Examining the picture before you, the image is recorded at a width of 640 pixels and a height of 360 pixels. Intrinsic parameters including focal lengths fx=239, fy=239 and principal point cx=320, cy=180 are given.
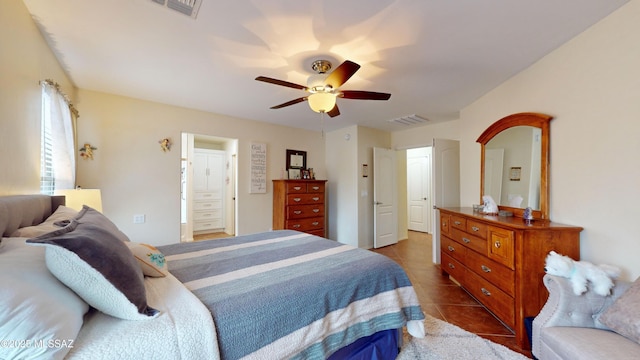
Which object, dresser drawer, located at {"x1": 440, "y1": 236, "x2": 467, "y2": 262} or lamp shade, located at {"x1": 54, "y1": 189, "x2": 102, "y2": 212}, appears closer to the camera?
lamp shade, located at {"x1": 54, "y1": 189, "x2": 102, "y2": 212}

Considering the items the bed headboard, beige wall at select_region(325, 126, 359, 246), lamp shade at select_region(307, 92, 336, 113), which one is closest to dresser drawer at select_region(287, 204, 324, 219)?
beige wall at select_region(325, 126, 359, 246)

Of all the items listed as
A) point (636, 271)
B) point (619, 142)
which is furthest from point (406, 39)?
point (636, 271)

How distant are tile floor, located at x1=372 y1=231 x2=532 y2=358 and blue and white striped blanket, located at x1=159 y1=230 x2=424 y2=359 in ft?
2.75

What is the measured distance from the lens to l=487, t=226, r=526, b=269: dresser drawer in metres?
1.92

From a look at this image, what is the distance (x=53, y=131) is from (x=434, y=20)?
3272 millimetres

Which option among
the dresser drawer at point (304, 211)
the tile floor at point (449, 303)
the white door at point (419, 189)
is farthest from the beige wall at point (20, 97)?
the white door at point (419, 189)

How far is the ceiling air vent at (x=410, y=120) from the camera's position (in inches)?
156

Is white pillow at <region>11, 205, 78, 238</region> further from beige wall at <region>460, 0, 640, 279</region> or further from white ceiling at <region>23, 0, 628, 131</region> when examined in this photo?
beige wall at <region>460, 0, 640, 279</region>

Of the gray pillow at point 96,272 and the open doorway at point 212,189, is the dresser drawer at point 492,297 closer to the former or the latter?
the gray pillow at point 96,272

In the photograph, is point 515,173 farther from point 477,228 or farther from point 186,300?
point 186,300

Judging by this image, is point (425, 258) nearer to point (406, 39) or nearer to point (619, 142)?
point (619, 142)

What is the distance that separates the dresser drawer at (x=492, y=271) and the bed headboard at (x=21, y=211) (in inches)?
122

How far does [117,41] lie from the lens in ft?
6.33

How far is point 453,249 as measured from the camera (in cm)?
295
